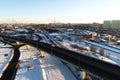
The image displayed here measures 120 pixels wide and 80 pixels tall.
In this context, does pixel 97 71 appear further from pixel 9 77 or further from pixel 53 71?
pixel 9 77

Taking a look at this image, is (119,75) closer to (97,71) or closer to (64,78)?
(97,71)

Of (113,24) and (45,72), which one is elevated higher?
(45,72)

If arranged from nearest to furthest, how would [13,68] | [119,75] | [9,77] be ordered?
1. [119,75]
2. [9,77]
3. [13,68]

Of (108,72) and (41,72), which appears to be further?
(41,72)

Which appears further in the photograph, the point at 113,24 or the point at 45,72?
the point at 113,24

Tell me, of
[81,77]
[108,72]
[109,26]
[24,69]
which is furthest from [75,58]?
[109,26]

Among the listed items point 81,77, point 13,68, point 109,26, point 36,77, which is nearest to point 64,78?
point 81,77

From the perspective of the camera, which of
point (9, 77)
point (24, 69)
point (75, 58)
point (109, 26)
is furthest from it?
point (109, 26)

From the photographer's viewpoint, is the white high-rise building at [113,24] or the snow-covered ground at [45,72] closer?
the snow-covered ground at [45,72]

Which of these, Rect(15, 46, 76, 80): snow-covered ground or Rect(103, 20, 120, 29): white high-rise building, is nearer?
Rect(15, 46, 76, 80): snow-covered ground

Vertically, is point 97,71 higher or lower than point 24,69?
higher
